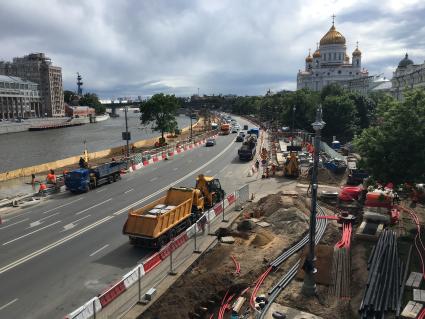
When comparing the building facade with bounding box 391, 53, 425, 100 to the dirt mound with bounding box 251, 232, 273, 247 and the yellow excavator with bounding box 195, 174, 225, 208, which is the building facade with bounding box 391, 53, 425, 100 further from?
the dirt mound with bounding box 251, 232, 273, 247

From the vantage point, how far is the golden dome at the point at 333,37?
5049 inches

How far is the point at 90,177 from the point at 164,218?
604 inches

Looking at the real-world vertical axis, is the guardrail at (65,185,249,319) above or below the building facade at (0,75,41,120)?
below

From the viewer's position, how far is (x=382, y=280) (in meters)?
13.1

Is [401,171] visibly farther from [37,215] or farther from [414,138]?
[37,215]

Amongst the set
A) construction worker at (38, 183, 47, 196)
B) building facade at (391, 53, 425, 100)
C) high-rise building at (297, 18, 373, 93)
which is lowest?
construction worker at (38, 183, 47, 196)

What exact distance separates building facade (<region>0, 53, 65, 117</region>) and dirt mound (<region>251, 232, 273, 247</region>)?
180472mm

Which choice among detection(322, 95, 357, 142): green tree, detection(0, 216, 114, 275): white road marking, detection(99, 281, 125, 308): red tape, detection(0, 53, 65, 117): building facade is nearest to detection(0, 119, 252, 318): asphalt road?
detection(0, 216, 114, 275): white road marking

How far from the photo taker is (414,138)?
1658 centimetres

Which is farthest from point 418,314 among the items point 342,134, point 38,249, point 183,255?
point 342,134

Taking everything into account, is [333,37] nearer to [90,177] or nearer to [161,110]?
[161,110]

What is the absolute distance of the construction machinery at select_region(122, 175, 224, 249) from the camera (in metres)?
17.2

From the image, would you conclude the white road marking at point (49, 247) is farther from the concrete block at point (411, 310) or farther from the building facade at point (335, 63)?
the building facade at point (335, 63)

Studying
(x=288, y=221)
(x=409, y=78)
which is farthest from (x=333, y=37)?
(x=288, y=221)
